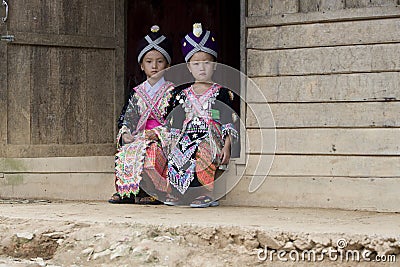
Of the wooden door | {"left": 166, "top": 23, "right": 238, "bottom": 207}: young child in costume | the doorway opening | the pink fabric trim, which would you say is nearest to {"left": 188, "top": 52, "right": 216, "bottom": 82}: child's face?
{"left": 166, "top": 23, "right": 238, "bottom": 207}: young child in costume

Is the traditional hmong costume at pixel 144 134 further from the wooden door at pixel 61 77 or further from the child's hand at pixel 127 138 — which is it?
the wooden door at pixel 61 77

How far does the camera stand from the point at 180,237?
475 cm

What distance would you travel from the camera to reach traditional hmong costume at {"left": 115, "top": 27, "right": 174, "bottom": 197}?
6102 mm

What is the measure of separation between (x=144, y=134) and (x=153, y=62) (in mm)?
517

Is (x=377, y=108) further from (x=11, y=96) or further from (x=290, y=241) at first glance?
(x=11, y=96)

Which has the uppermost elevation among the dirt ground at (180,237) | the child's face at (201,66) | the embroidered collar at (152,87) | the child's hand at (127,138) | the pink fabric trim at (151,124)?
the child's face at (201,66)

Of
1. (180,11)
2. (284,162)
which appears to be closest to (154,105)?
(284,162)

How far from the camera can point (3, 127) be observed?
20.8ft

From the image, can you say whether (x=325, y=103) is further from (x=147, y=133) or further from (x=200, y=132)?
(x=147, y=133)

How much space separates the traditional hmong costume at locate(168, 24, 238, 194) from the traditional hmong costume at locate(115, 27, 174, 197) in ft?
0.35

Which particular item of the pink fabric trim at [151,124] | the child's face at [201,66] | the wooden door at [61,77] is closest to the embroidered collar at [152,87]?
the pink fabric trim at [151,124]

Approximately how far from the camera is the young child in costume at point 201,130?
5.95 m

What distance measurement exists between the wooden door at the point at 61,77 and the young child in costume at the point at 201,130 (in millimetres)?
801

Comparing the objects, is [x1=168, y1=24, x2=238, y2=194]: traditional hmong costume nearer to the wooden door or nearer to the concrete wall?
the concrete wall
